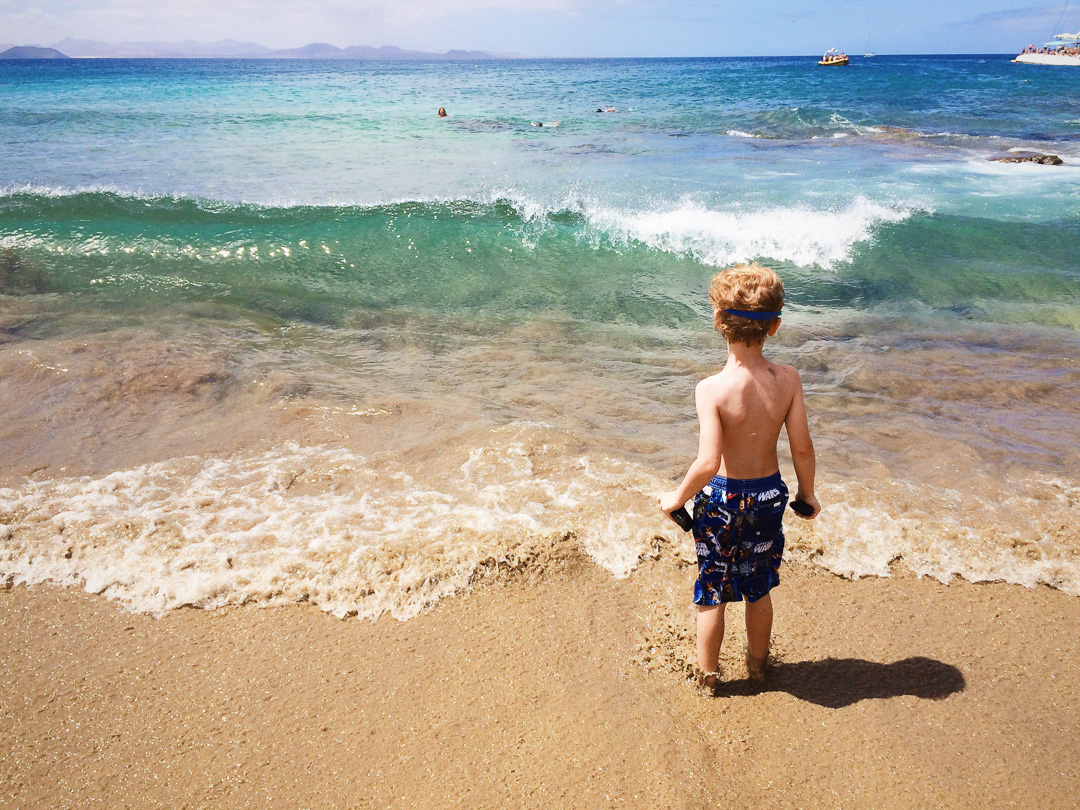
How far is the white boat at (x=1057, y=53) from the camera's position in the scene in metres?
70.5

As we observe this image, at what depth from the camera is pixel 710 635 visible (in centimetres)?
230

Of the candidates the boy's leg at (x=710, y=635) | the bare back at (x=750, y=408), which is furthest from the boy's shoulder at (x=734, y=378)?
the boy's leg at (x=710, y=635)

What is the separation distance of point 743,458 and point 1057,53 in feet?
342

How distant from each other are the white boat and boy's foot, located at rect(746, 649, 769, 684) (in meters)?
93.2

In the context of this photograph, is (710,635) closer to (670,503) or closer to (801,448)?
(670,503)

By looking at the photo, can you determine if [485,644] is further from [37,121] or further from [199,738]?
[37,121]

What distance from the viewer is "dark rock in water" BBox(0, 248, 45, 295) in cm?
732

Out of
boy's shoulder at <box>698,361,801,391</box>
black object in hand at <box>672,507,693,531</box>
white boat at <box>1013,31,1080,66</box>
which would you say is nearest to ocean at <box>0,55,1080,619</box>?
black object in hand at <box>672,507,693,531</box>

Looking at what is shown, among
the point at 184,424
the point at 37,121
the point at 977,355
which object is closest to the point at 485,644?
the point at 184,424

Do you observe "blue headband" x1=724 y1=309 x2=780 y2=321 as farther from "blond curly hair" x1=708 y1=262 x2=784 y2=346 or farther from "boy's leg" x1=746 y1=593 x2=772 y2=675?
"boy's leg" x1=746 y1=593 x2=772 y2=675

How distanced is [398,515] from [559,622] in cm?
109

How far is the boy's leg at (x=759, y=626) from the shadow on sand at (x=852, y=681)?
12 centimetres

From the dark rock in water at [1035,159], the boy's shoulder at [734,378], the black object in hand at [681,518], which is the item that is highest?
the dark rock in water at [1035,159]

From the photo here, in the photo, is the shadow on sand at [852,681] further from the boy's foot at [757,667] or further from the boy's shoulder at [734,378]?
the boy's shoulder at [734,378]
